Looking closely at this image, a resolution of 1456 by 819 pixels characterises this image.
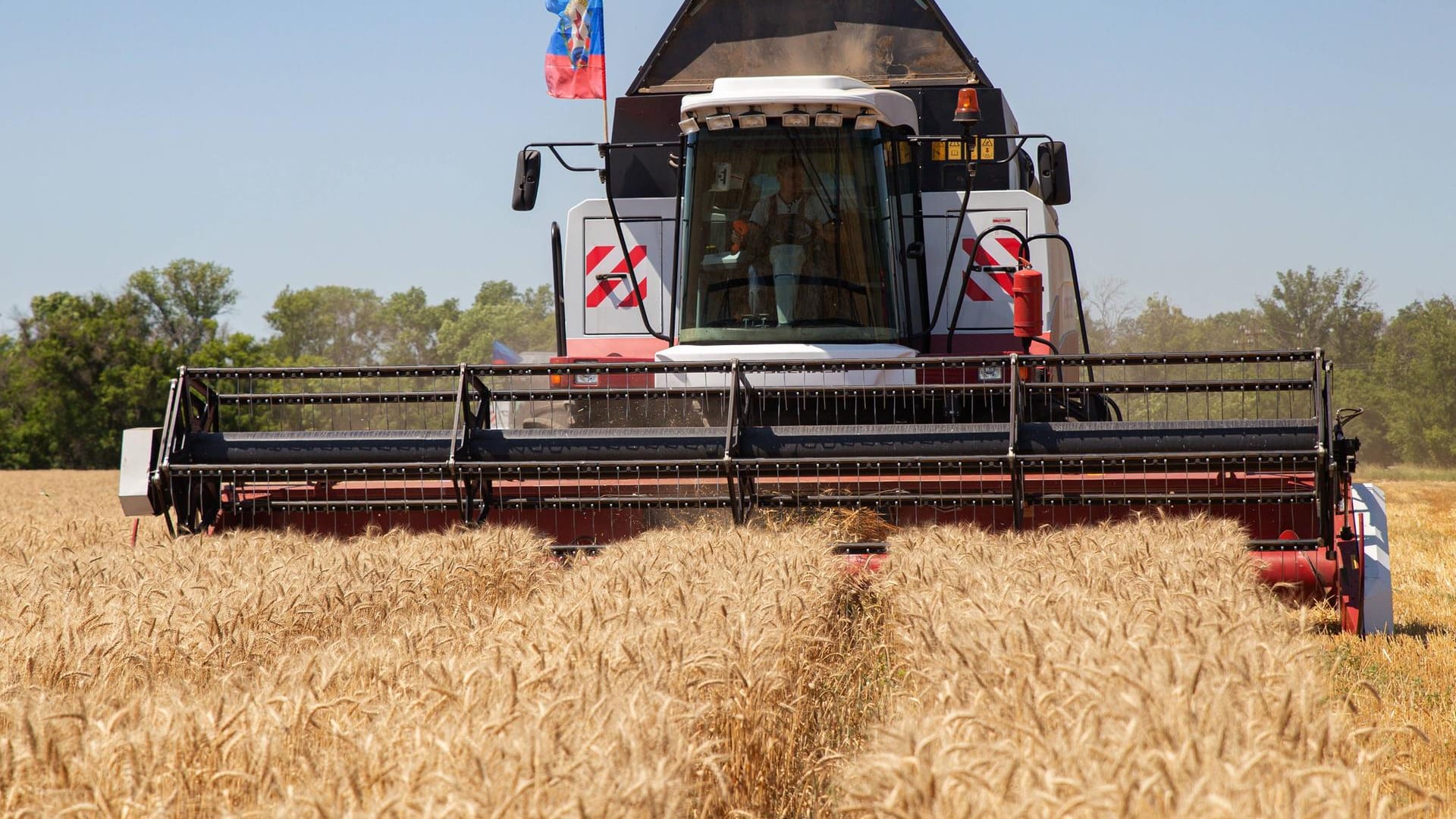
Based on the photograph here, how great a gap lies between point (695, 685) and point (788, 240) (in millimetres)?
4164

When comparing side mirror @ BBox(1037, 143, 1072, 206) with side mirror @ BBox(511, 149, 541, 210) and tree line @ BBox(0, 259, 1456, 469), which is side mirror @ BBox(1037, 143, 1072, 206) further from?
tree line @ BBox(0, 259, 1456, 469)

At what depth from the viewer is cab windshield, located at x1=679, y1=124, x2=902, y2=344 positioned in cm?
668

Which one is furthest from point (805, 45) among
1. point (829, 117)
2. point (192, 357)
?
point (192, 357)

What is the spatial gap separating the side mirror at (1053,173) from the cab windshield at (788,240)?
3.30 ft

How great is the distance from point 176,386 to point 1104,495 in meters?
4.06

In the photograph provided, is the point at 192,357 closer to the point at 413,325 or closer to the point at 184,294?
the point at 184,294

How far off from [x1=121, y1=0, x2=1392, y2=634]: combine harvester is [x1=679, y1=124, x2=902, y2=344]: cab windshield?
1cm

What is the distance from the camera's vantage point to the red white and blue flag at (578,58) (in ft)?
30.8

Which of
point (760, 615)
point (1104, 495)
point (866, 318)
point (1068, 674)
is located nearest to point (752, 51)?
point (866, 318)

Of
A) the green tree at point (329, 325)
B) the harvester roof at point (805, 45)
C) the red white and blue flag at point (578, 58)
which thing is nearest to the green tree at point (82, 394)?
the green tree at point (329, 325)

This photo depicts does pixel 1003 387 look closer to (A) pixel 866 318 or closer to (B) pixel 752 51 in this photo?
(A) pixel 866 318

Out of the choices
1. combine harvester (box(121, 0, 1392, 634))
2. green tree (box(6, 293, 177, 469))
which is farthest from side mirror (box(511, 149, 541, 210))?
green tree (box(6, 293, 177, 469))

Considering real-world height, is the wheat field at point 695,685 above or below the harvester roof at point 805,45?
below

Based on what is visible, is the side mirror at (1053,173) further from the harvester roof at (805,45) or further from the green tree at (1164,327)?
the green tree at (1164,327)
